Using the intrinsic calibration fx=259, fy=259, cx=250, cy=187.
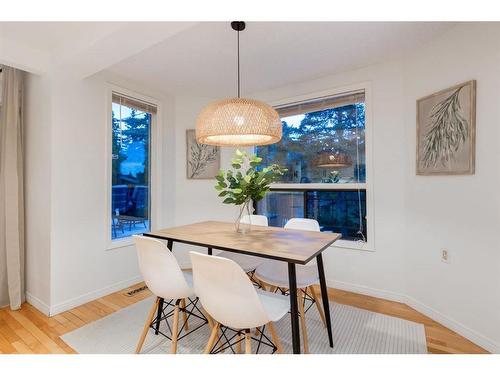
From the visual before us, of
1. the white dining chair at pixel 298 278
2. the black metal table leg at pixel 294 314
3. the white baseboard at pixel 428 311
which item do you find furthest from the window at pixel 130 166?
the white baseboard at pixel 428 311

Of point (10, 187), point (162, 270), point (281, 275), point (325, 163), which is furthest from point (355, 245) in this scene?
point (10, 187)

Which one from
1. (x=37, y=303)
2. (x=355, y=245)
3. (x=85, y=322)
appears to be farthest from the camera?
(x=355, y=245)

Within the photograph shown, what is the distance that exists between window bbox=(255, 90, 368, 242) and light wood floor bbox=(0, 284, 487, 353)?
648mm

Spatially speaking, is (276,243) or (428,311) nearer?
(276,243)

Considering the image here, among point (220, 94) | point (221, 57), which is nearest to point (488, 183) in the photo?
point (221, 57)

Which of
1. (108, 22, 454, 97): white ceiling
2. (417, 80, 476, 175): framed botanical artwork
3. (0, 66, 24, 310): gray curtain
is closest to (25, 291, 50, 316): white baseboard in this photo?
(0, 66, 24, 310): gray curtain

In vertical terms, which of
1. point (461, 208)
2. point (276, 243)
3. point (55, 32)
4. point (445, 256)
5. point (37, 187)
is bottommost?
point (445, 256)

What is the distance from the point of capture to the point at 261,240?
179cm

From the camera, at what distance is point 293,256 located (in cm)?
139

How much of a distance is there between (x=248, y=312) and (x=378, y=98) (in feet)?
7.87

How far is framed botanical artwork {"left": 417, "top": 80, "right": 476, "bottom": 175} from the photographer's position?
6.18 ft

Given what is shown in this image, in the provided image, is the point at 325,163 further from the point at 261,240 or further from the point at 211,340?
the point at 211,340

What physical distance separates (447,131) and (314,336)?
6.29 ft
